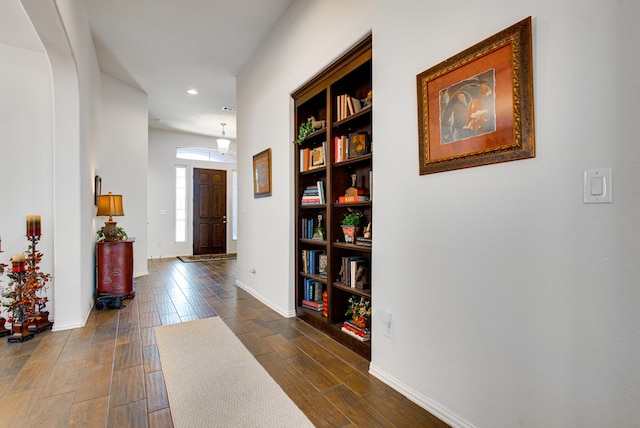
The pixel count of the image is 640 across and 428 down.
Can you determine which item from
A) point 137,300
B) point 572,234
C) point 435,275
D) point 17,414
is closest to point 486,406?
point 435,275

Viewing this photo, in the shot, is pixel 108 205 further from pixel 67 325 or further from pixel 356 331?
pixel 356 331

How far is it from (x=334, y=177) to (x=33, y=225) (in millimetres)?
2728

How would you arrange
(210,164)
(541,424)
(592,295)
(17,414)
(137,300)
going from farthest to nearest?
(210,164) → (137,300) → (17,414) → (541,424) → (592,295)

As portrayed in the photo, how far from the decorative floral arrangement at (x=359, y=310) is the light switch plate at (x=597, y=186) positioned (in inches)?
67.0

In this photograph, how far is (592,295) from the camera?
1117mm

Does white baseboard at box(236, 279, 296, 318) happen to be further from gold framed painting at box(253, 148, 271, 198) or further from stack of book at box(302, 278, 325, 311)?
gold framed painting at box(253, 148, 271, 198)

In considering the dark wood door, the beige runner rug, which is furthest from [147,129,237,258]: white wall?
the beige runner rug

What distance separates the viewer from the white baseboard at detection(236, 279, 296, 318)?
3.29 metres

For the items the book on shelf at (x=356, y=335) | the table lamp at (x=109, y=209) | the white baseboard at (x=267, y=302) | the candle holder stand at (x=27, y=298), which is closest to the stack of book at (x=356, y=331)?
the book on shelf at (x=356, y=335)

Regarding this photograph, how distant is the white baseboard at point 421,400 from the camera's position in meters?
1.58

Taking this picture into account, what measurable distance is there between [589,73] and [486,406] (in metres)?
1.45

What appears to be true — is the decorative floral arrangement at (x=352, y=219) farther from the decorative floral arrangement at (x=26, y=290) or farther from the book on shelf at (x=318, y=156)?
the decorative floral arrangement at (x=26, y=290)

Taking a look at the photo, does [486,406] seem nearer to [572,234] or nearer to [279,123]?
[572,234]

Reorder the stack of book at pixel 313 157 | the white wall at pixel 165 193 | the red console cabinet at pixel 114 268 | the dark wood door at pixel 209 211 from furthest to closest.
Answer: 1. the dark wood door at pixel 209 211
2. the white wall at pixel 165 193
3. the red console cabinet at pixel 114 268
4. the stack of book at pixel 313 157
